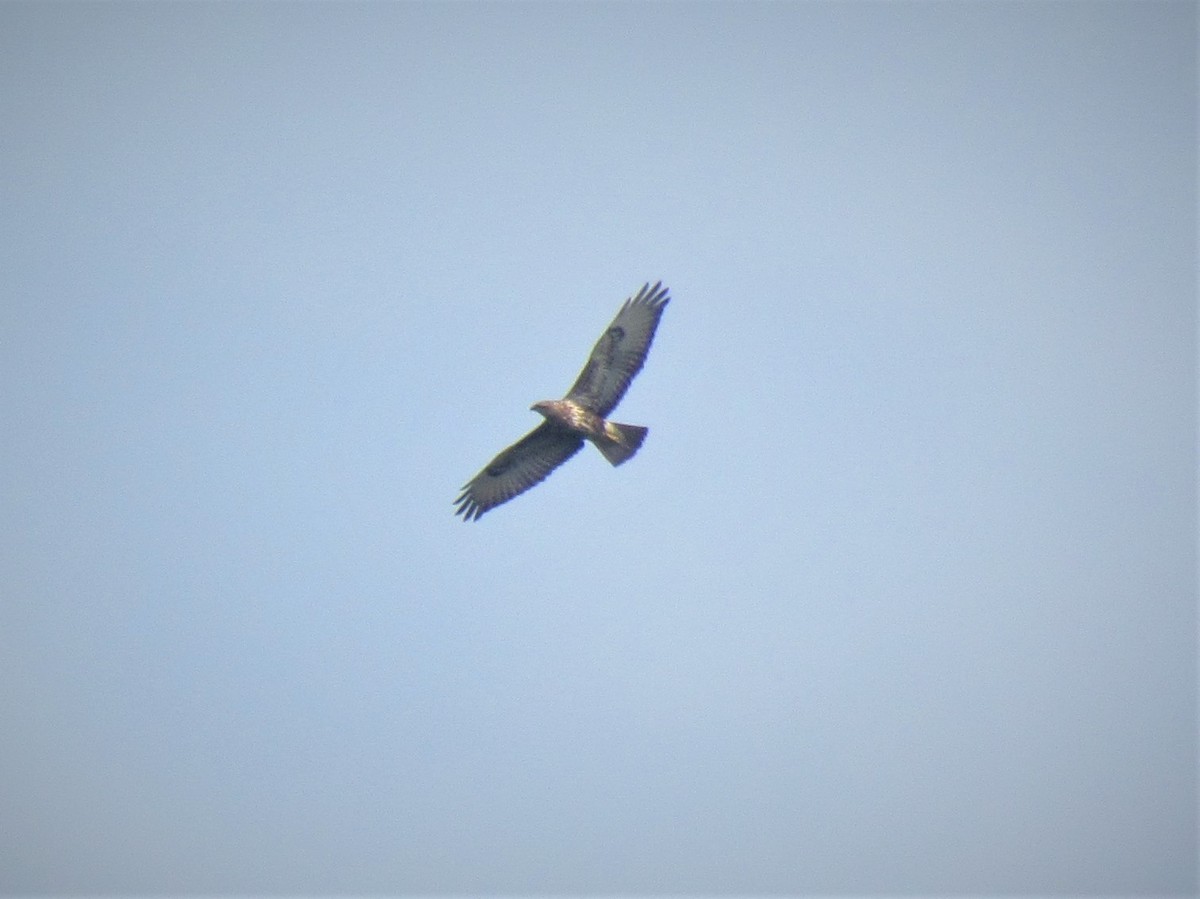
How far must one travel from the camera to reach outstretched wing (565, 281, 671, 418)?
15906 millimetres

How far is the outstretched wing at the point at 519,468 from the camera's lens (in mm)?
16609

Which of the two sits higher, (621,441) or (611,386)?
(611,386)

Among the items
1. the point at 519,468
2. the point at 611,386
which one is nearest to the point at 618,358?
the point at 611,386

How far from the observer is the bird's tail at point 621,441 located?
615 inches

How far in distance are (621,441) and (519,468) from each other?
6.52 feet

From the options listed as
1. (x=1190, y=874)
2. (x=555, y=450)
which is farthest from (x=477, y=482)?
(x=1190, y=874)

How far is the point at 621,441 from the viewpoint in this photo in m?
15.7

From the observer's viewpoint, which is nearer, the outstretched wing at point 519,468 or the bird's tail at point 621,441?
the bird's tail at point 621,441

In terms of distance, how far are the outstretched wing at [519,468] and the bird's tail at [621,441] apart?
1.89ft

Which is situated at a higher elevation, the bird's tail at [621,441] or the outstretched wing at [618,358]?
the outstretched wing at [618,358]

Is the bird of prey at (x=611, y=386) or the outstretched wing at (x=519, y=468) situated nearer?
the bird of prey at (x=611, y=386)

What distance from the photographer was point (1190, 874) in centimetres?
3145

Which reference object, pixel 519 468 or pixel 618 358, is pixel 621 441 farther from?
pixel 519 468

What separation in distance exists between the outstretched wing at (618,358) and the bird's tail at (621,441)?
1.19ft
